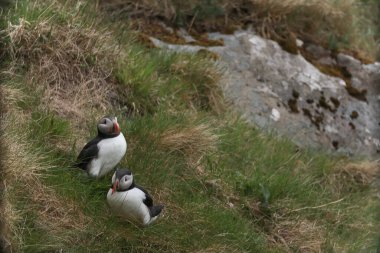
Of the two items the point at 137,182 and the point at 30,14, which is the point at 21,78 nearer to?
the point at 30,14

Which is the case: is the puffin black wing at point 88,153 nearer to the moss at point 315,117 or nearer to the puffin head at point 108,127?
the puffin head at point 108,127

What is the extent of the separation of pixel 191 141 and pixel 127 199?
138 centimetres

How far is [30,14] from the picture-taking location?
19.1ft

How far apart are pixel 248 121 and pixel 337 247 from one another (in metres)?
1.82

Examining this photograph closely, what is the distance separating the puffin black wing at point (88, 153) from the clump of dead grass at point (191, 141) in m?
0.87

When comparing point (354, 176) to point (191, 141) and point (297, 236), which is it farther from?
point (191, 141)

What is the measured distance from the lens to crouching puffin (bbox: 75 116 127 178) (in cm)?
467

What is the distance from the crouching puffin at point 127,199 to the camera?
14.5 feet

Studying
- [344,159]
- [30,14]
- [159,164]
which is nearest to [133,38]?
[30,14]

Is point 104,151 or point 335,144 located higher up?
point 104,151

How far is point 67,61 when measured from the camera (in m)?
6.04

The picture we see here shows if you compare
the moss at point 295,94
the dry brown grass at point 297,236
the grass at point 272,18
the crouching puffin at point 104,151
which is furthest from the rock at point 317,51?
the crouching puffin at point 104,151

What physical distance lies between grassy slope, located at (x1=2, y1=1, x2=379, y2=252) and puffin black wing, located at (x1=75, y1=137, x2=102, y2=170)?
0.07 m

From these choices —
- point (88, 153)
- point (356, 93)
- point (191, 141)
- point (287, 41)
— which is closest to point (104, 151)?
point (88, 153)
